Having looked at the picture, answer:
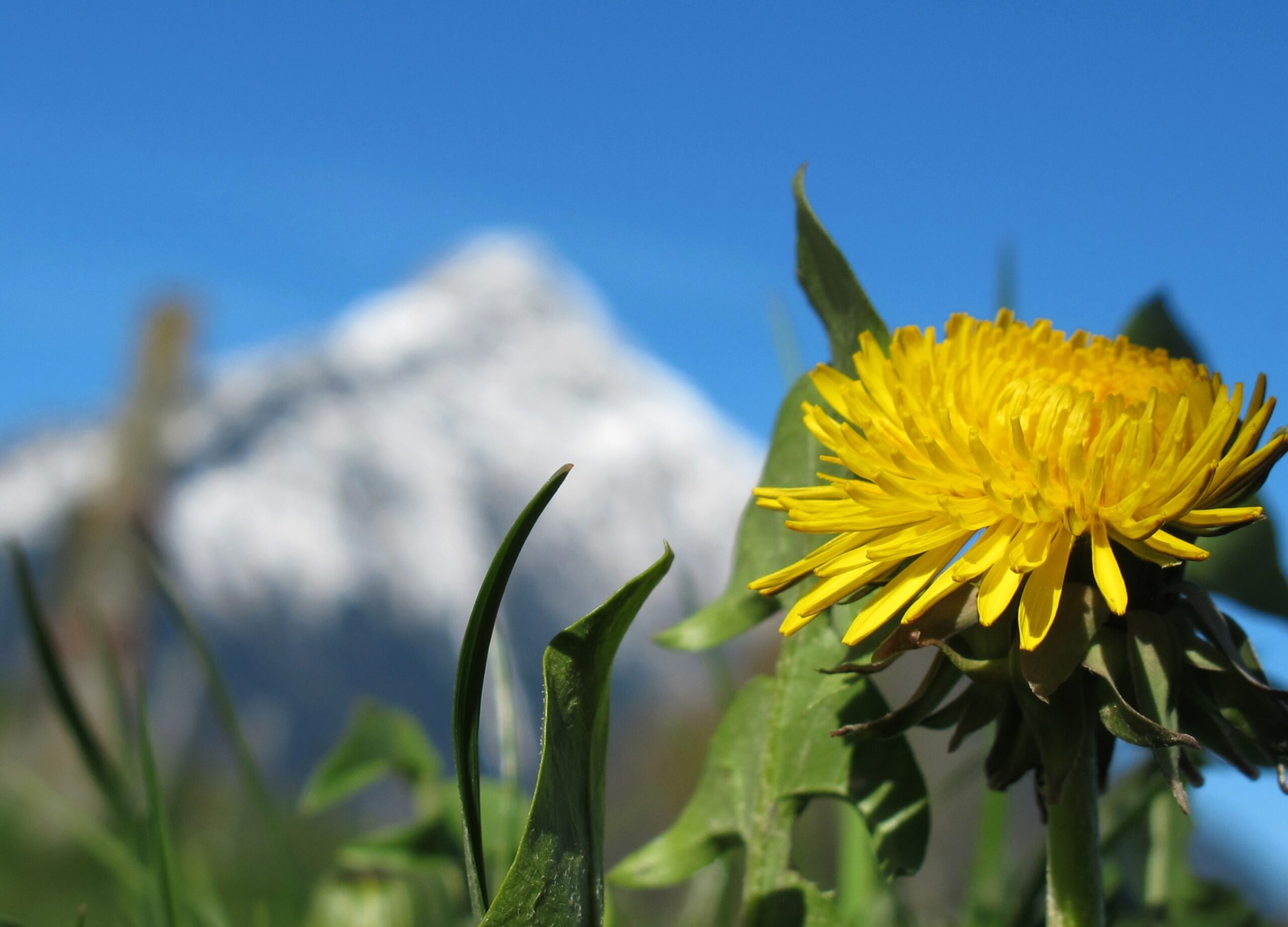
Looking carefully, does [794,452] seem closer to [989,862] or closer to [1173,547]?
[1173,547]

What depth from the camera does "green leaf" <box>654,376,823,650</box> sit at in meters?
0.60

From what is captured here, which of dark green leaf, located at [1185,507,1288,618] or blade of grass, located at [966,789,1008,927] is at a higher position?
dark green leaf, located at [1185,507,1288,618]

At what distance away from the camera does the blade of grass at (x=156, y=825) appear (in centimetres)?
56

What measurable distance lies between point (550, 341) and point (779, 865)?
42.4 meters

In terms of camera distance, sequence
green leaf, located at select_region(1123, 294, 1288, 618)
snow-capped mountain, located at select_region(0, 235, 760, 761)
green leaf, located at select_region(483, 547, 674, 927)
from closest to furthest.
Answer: green leaf, located at select_region(483, 547, 674, 927)
green leaf, located at select_region(1123, 294, 1288, 618)
snow-capped mountain, located at select_region(0, 235, 760, 761)

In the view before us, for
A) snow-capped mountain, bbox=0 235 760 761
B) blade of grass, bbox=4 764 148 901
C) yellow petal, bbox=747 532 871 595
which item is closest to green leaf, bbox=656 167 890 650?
yellow petal, bbox=747 532 871 595

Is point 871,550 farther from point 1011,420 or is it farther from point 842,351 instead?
point 842,351

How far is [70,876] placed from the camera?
116 inches

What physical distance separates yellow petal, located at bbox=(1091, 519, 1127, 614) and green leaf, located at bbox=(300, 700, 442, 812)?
62cm

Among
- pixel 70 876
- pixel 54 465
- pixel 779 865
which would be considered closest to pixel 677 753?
pixel 70 876

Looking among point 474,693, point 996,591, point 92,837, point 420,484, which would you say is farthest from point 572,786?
point 420,484

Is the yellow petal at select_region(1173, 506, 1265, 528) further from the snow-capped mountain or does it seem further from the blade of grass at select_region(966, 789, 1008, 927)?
the snow-capped mountain

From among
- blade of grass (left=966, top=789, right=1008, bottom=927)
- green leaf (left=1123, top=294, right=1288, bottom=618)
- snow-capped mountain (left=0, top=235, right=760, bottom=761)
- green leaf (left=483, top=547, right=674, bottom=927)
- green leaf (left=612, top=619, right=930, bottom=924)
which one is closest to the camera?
green leaf (left=483, top=547, right=674, bottom=927)

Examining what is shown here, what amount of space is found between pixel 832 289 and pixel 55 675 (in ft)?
1.63
